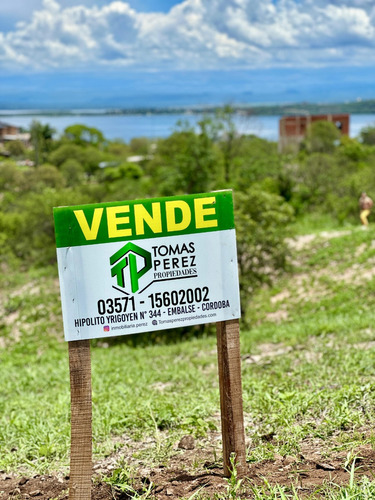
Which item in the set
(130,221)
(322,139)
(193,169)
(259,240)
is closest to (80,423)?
(130,221)

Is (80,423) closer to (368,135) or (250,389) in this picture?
(250,389)

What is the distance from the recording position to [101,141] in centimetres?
12800

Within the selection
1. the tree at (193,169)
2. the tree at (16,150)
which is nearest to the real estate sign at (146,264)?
the tree at (193,169)

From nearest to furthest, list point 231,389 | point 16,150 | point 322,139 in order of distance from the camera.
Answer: point 231,389, point 322,139, point 16,150

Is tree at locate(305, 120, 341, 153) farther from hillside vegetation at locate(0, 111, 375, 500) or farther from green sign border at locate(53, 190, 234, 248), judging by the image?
green sign border at locate(53, 190, 234, 248)

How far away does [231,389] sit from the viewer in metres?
3.69

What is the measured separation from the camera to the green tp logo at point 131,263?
11.5 feet

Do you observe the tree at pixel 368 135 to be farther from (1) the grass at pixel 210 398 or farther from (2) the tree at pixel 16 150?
(1) the grass at pixel 210 398

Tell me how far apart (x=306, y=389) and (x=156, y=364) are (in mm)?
3840

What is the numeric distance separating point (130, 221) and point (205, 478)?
166 centimetres

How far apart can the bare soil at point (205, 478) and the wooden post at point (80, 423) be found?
0.32 m

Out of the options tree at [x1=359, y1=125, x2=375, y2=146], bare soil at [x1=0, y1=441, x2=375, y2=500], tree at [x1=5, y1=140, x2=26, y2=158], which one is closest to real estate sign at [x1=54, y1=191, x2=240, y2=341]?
bare soil at [x1=0, y1=441, x2=375, y2=500]

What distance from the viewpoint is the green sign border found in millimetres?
3393

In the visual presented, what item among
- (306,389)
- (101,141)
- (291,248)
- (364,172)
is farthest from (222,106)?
(101,141)
